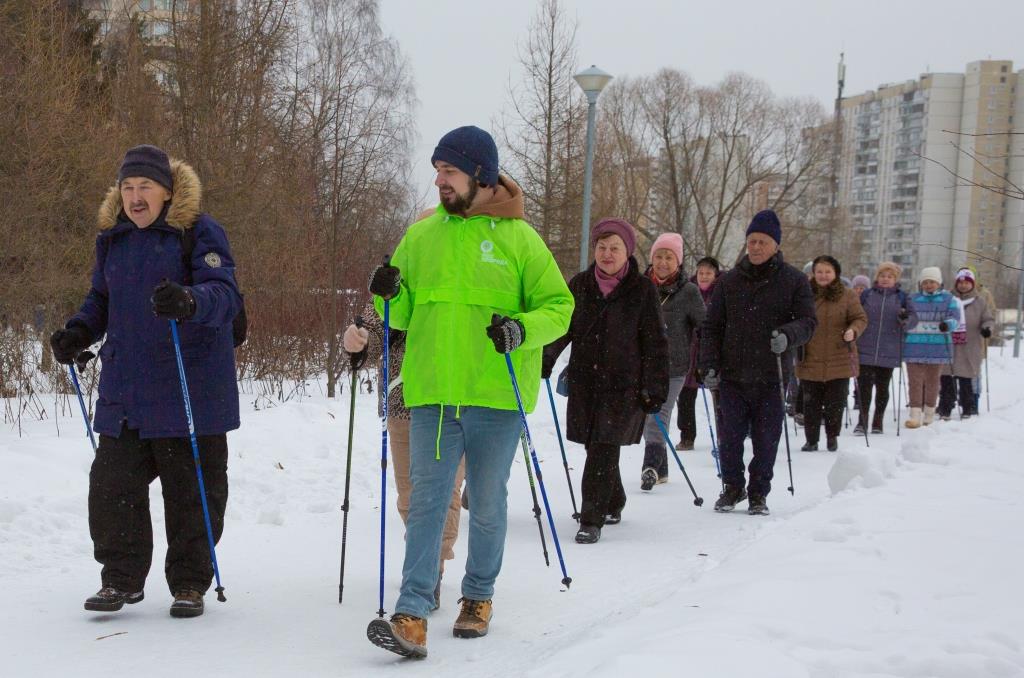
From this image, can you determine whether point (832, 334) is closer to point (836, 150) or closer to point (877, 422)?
point (877, 422)

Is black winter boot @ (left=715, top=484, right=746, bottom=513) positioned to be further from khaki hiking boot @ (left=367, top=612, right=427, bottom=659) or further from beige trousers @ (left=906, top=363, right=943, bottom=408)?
beige trousers @ (left=906, top=363, right=943, bottom=408)

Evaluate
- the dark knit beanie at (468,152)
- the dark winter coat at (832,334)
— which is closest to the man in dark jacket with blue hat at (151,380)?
the dark knit beanie at (468,152)

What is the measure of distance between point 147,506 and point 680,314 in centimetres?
555

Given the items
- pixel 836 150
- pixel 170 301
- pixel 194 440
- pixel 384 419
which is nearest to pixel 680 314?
pixel 384 419

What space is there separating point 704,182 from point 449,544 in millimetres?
38631

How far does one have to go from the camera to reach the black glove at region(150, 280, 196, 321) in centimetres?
402

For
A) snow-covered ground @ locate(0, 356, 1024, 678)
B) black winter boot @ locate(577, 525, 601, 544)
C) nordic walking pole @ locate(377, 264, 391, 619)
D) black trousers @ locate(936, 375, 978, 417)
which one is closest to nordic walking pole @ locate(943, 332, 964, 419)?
black trousers @ locate(936, 375, 978, 417)

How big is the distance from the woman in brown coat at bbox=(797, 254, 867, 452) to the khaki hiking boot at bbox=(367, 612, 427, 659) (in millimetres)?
7786

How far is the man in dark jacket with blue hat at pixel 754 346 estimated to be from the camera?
727 centimetres

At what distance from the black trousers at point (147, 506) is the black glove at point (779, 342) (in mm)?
4051

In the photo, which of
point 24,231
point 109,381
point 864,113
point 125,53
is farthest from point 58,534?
point 864,113

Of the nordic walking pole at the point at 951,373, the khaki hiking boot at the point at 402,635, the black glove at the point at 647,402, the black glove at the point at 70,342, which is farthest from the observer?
the nordic walking pole at the point at 951,373

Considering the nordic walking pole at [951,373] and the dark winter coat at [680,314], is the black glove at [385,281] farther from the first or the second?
the nordic walking pole at [951,373]

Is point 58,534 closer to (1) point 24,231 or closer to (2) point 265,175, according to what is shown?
(1) point 24,231
